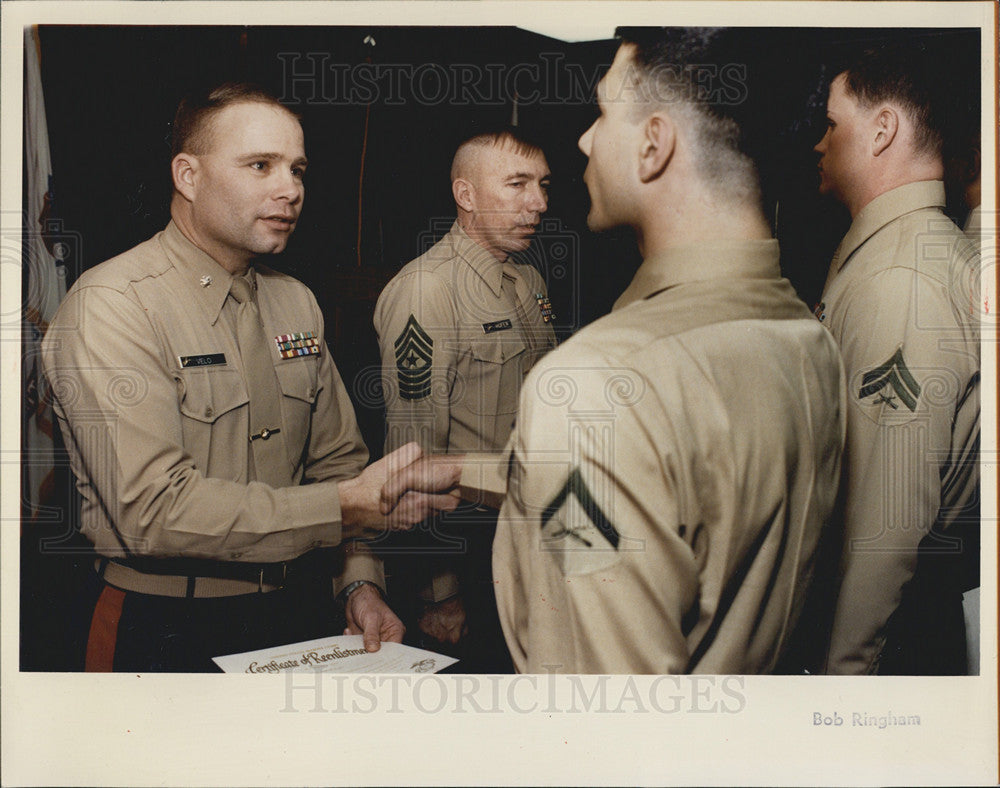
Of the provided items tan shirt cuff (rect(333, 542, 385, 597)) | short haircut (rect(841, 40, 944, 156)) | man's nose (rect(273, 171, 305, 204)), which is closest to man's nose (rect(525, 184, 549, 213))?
man's nose (rect(273, 171, 305, 204))

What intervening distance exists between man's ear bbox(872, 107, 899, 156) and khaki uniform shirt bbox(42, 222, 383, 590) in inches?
51.4

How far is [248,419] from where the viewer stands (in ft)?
6.97

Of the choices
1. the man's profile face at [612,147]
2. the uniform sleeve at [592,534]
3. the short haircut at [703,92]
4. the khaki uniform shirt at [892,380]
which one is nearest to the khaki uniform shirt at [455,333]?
the uniform sleeve at [592,534]

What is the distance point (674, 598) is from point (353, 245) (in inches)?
40.3

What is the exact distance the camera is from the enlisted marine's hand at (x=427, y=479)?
84.7 inches

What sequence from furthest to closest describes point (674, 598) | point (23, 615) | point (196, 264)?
1. point (23, 615)
2. point (196, 264)
3. point (674, 598)

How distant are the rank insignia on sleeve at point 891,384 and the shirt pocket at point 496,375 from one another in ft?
2.48

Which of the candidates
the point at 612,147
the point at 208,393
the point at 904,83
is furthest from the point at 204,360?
the point at 904,83

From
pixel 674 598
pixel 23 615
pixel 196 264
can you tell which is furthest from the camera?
pixel 23 615

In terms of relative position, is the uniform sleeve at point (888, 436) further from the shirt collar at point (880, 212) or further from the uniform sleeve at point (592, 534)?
the uniform sleeve at point (592, 534)

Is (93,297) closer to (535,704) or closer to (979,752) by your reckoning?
(535,704)

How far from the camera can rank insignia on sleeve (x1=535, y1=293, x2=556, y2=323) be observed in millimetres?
2143

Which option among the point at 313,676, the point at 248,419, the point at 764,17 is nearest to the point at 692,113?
the point at 764,17

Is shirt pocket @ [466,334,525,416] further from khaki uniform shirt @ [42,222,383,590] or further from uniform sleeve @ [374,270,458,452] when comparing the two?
khaki uniform shirt @ [42,222,383,590]
